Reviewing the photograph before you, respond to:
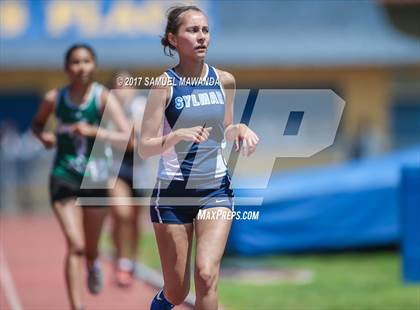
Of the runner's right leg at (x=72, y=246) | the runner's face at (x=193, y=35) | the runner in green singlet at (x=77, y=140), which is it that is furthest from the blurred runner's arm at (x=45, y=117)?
the runner's face at (x=193, y=35)

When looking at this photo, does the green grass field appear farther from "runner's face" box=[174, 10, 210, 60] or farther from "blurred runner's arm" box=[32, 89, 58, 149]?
"runner's face" box=[174, 10, 210, 60]

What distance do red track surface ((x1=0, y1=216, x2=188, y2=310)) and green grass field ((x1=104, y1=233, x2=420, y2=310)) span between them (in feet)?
3.16

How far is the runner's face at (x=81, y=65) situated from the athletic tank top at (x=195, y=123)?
226 centimetres

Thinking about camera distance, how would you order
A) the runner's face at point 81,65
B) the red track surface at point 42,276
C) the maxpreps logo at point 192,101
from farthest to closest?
the red track surface at point 42,276 → the runner's face at point 81,65 → the maxpreps logo at point 192,101

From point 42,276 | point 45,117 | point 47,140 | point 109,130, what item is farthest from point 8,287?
point 109,130

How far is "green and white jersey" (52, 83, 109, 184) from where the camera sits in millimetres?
8438

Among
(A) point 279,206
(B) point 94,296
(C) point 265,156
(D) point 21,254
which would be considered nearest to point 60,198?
(B) point 94,296

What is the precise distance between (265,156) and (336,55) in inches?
153

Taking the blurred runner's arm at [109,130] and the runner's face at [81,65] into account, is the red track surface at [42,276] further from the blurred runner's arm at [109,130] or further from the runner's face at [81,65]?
the runner's face at [81,65]

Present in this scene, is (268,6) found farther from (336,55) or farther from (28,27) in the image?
(28,27)

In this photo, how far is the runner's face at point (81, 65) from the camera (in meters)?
8.38

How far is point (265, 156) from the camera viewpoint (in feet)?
81.6

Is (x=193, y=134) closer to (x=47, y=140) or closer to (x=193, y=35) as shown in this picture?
(x=193, y=35)

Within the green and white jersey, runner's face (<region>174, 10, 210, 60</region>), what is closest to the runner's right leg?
the green and white jersey
